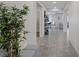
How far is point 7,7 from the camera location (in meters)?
2.46

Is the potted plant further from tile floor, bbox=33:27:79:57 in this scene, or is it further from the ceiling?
tile floor, bbox=33:27:79:57

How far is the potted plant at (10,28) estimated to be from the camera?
89.2 inches

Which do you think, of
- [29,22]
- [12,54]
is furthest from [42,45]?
[12,54]

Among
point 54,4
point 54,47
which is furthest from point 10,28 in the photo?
point 54,47

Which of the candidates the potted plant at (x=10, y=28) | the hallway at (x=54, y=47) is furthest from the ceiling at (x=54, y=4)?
the hallway at (x=54, y=47)

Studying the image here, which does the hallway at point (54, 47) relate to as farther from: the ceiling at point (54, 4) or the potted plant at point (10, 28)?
the potted plant at point (10, 28)

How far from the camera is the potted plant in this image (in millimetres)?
2266

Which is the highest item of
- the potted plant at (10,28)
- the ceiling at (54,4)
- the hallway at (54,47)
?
the ceiling at (54,4)

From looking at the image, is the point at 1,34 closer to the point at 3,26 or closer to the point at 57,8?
the point at 3,26

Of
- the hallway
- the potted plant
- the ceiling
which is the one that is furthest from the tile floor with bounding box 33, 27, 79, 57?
the potted plant

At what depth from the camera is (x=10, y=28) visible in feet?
7.54

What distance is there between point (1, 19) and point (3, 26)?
109 millimetres

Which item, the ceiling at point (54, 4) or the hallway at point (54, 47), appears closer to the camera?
the ceiling at point (54, 4)

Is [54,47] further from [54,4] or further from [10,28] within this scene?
[10,28]
